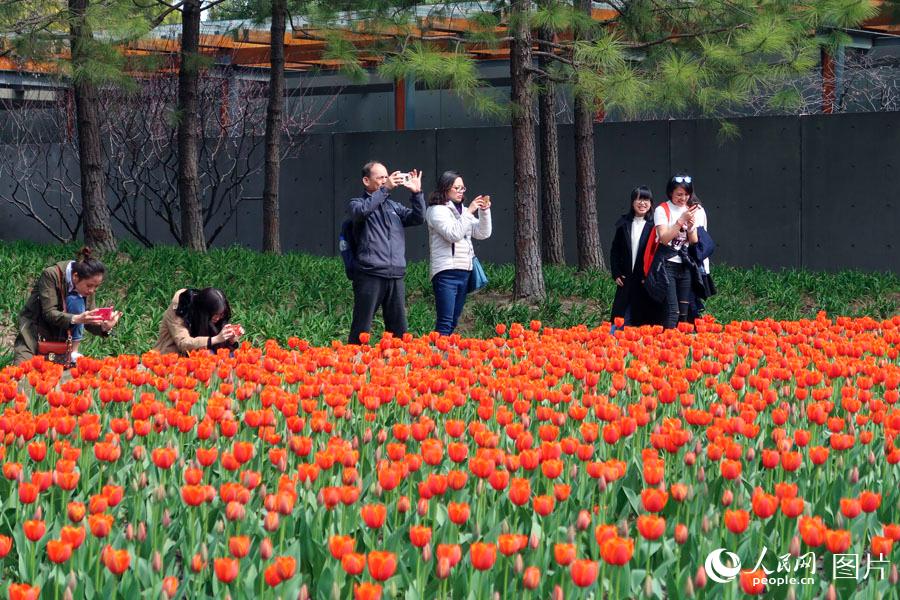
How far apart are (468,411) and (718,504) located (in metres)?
1.49

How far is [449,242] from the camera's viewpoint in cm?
927

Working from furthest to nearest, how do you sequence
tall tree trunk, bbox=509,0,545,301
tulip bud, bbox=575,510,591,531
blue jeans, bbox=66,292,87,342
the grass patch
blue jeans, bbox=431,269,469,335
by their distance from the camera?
tall tree trunk, bbox=509,0,545,301 → the grass patch → blue jeans, bbox=431,269,469,335 → blue jeans, bbox=66,292,87,342 → tulip bud, bbox=575,510,591,531

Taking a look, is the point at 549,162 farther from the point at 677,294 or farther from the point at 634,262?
the point at 677,294

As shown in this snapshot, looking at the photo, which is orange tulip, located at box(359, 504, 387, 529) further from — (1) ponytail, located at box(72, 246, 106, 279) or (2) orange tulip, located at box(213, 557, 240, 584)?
(1) ponytail, located at box(72, 246, 106, 279)

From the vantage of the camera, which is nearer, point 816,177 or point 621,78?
point 621,78

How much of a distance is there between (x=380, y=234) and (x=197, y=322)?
1803 mm

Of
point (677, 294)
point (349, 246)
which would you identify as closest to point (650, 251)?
point (677, 294)

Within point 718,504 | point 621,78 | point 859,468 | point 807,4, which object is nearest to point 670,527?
point 718,504

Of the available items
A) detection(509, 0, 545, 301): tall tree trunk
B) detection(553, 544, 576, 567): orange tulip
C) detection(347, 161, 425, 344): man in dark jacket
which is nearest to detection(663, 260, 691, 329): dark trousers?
detection(347, 161, 425, 344): man in dark jacket

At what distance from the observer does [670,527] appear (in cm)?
369

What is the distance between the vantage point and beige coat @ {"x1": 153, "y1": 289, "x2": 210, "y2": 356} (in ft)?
23.8

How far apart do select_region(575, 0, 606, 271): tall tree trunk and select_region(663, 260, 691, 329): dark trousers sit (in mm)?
5970

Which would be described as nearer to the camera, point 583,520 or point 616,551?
point 616,551

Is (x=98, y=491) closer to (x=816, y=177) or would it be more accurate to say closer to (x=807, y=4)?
(x=807, y=4)
